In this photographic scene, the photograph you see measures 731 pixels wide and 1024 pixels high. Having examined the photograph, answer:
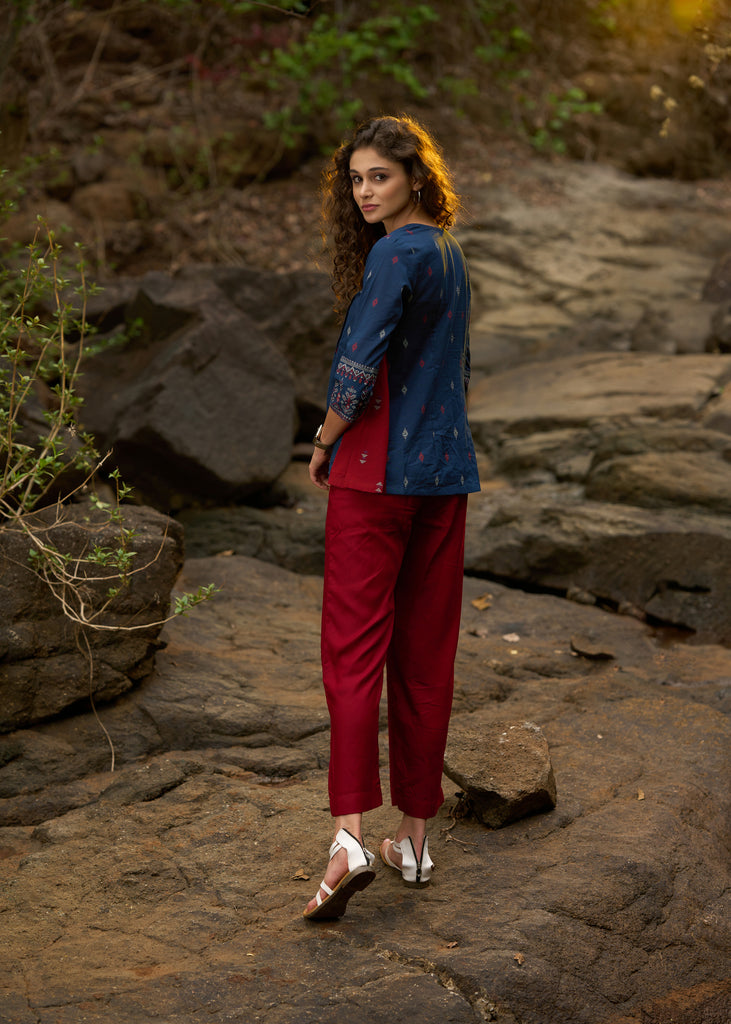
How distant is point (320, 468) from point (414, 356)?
40cm

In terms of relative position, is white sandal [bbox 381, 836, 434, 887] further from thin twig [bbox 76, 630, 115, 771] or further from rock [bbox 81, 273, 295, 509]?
rock [bbox 81, 273, 295, 509]

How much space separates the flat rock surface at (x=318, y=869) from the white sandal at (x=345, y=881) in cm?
5

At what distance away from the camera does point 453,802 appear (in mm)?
2980

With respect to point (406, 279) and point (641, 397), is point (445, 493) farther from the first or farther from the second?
point (641, 397)

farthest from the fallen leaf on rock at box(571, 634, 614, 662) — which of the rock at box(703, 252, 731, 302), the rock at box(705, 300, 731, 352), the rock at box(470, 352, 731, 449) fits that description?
the rock at box(703, 252, 731, 302)

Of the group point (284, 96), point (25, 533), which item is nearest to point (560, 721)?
point (25, 533)

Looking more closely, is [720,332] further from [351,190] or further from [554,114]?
[554,114]

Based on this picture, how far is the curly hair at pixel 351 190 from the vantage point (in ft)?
7.84

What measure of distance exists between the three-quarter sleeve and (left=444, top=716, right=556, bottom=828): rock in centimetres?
118

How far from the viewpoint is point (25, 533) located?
3.28m

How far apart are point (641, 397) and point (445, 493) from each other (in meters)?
4.64

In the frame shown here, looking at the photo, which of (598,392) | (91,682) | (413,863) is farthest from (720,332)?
(413,863)

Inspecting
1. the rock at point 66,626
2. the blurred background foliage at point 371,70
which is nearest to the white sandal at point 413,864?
the rock at point 66,626

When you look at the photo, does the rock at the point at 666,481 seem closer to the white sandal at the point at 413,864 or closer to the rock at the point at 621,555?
the rock at the point at 621,555
